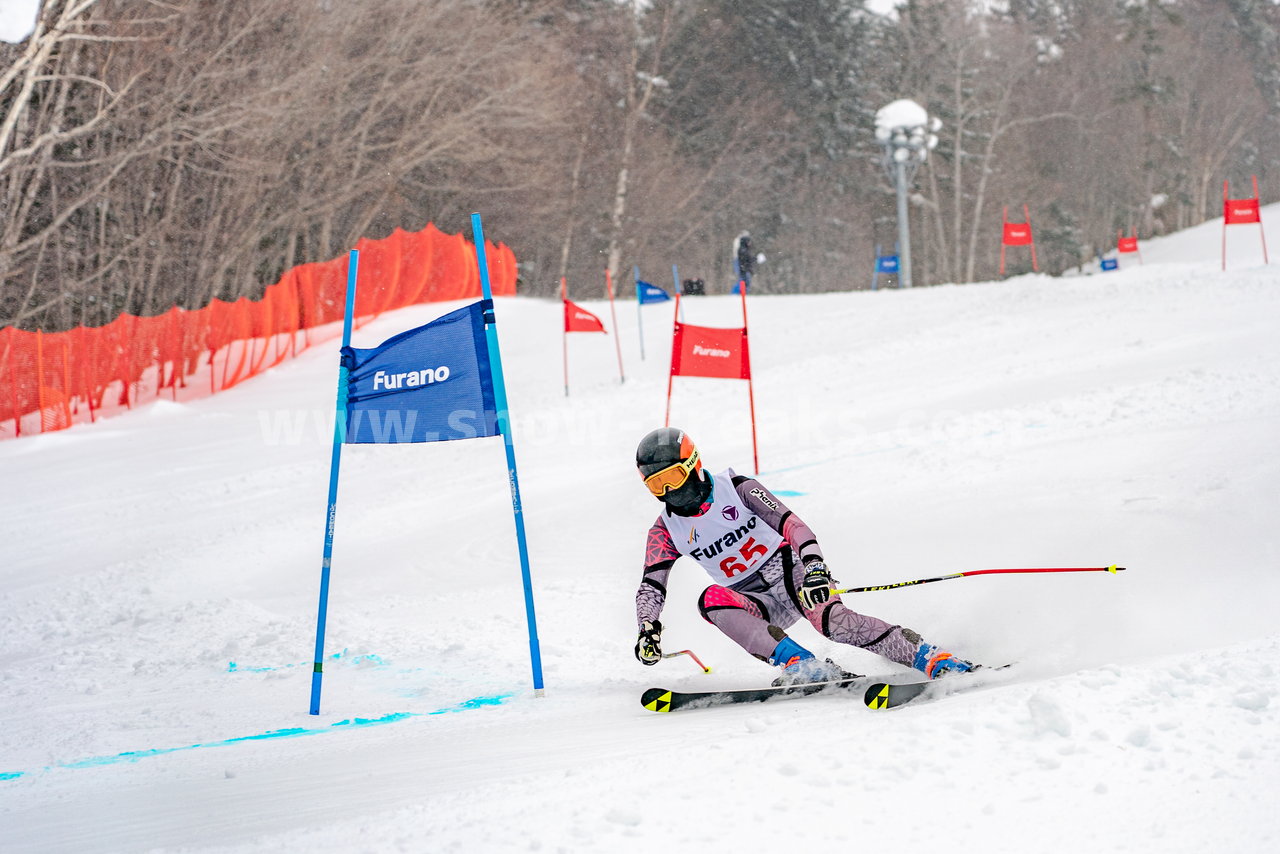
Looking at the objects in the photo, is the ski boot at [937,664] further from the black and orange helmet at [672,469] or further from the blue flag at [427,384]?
the blue flag at [427,384]

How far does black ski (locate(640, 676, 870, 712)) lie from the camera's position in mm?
4832

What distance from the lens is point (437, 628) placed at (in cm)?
717

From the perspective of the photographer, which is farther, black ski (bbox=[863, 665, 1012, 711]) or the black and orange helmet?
the black and orange helmet

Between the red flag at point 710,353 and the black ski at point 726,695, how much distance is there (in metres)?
6.19

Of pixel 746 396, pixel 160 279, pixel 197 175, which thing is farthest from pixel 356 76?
pixel 746 396

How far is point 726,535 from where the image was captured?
5.50 m

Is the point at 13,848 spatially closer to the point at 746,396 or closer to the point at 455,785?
the point at 455,785

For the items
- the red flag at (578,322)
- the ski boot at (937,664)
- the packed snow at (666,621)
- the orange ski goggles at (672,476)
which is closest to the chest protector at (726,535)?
the orange ski goggles at (672,476)

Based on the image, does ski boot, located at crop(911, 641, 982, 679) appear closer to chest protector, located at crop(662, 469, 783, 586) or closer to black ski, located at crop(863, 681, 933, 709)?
black ski, located at crop(863, 681, 933, 709)

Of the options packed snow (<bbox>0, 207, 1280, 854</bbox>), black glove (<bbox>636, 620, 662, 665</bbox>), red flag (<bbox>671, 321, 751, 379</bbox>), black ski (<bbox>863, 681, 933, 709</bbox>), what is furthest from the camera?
red flag (<bbox>671, 321, 751, 379</bbox>)

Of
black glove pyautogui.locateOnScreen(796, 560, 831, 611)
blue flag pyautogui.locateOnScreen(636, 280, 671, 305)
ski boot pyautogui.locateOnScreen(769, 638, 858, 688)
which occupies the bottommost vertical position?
ski boot pyautogui.locateOnScreen(769, 638, 858, 688)

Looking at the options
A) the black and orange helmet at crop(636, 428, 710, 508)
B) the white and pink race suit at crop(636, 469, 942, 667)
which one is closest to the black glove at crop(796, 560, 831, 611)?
the white and pink race suit at crop(636, 469, 942, 667)

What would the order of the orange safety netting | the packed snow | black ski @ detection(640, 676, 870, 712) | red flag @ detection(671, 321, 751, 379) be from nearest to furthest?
the packed snow < black ski @ detection(640, 676, 870, 712) < red flag @ detection(671, 321, 751, 379) < the orange safety netting

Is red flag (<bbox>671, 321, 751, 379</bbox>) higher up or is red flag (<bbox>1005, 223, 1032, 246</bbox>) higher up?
red flag (<bbox>1005, 223, 1032, 246</bbox>)
